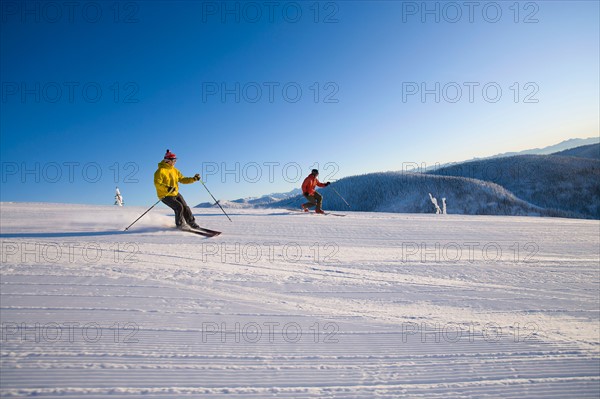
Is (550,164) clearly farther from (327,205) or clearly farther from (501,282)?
(501,282)

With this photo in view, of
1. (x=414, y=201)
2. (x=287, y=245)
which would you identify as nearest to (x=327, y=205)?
(x=414, y=201)

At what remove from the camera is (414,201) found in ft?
281

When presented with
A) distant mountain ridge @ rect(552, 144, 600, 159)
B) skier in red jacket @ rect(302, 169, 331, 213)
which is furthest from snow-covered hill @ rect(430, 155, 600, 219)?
skier in red jacket @ rect(302, 169, 331, 213)

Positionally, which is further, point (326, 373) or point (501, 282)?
point (501, 282)

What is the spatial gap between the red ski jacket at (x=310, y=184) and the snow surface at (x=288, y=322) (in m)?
6.95

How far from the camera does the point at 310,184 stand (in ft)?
40.0

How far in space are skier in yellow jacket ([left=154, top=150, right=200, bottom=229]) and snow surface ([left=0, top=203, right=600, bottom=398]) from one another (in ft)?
4.59

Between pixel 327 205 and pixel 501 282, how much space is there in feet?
310

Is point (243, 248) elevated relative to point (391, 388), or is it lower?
elevated

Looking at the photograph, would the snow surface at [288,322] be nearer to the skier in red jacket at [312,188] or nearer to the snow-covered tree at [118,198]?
the skier in red jacket at [312,188]

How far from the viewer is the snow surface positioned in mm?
2023

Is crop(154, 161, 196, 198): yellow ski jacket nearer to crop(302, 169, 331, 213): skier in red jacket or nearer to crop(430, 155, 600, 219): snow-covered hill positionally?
crop(302, 169, 331, 213): skier in red jacket

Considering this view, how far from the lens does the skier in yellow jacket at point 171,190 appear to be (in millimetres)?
6583

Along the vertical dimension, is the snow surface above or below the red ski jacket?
below
